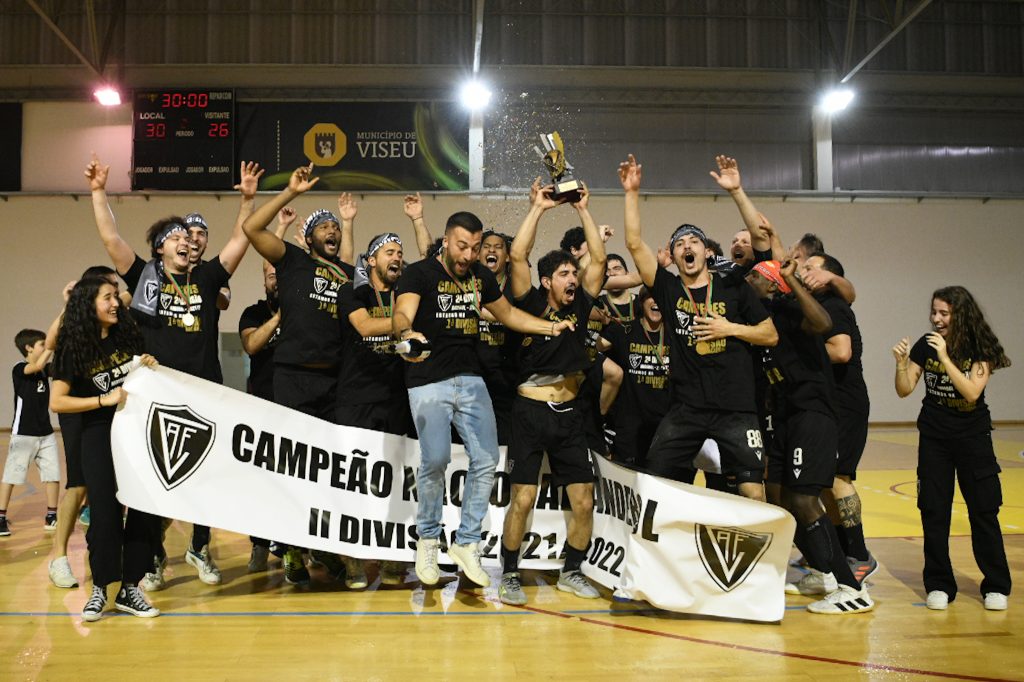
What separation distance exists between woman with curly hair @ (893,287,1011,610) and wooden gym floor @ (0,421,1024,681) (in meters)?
0.24

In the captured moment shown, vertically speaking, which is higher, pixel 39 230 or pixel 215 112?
pixel 215 112

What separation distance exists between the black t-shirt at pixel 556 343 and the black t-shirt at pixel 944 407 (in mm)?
2052

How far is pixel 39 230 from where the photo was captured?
1794 centimetres

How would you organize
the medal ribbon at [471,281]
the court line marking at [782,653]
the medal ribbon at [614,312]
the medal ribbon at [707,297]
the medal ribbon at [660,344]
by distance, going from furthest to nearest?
the medal ribbon at [614,312]
the medal ribbon at [660,344]
the medal ribbon at [471,281]
the medal ribbon at [707,297]
the court line marking at [782,653]

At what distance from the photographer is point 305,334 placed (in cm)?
571

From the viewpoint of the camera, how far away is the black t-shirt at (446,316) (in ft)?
17.2

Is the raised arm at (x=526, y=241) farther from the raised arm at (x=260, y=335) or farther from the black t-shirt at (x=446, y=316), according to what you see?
the raised arm at (x=260, y=335)

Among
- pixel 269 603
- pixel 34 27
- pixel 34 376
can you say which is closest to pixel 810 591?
pixel 269 603

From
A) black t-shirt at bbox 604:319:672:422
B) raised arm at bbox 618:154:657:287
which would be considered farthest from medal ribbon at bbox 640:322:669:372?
raised arm at bbox 618:154:657:287

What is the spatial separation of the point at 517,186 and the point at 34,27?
10.7 metres

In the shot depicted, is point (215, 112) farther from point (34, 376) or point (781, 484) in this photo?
point (781, 484)

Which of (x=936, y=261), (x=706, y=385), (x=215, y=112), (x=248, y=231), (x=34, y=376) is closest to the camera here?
(x=706, y=385)

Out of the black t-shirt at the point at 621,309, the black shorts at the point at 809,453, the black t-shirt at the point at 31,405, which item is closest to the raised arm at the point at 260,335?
the black t-shirt at the point at 621,309

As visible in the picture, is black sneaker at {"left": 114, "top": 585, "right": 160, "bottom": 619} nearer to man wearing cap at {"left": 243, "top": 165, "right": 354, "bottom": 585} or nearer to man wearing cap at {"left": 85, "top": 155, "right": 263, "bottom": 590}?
man wearing cap at {"left": 85, "top": 155, "right": 263, "bottom": 590}
